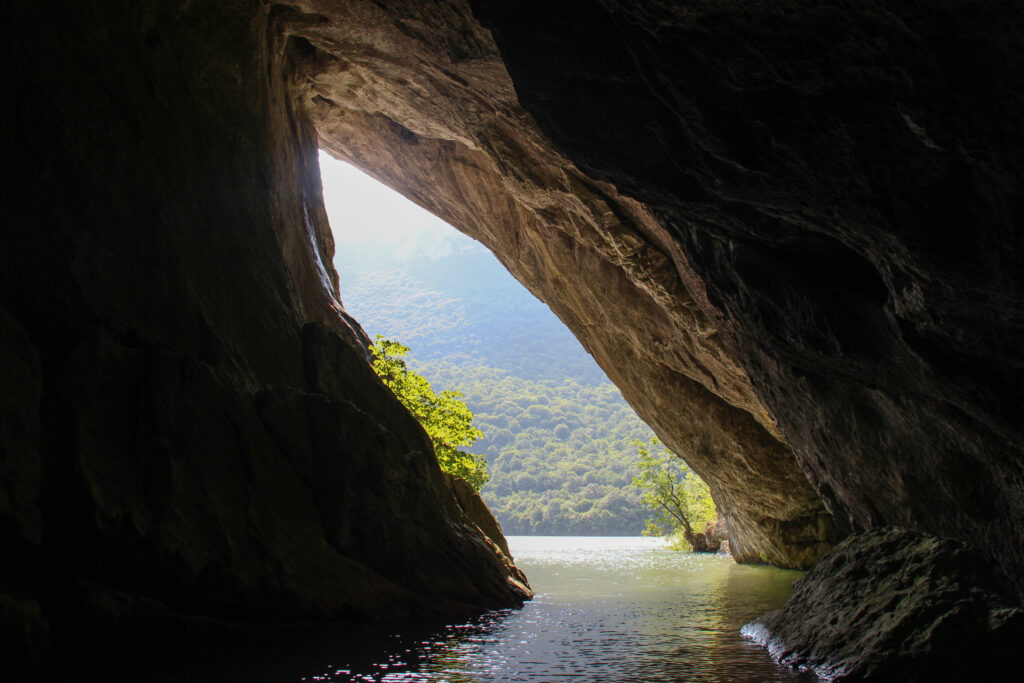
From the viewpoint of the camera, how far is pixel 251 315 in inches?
533

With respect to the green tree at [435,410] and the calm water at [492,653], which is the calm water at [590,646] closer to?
the calm water at [492,653]

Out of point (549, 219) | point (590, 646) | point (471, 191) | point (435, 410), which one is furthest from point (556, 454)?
point (590, 646)

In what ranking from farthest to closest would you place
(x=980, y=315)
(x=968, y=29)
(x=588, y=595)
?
(x=588, y=595)
(x=980, y=315)
(x=968, y=29)

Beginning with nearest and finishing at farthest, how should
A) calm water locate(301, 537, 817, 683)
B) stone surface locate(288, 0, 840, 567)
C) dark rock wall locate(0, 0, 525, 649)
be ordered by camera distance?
calm water locate(301, 537, 817, 683)
dark rock wall locate(0, 0, 525, 649)
stone surface locate(288, 0, 840, 567)

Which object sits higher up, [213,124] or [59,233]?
[213,124]

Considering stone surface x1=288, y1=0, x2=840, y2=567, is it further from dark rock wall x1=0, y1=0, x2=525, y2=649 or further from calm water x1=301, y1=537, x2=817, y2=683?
calm water x1=301, y1=537, x2=817, y2=683

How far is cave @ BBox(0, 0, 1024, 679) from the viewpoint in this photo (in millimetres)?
4676

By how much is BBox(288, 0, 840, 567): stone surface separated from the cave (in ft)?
0.44

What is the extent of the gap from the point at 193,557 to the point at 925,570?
9629 mm

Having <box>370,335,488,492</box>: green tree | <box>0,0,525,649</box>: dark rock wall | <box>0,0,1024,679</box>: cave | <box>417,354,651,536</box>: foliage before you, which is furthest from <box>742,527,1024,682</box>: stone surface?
<box>417,354,651,536</box>: foliage

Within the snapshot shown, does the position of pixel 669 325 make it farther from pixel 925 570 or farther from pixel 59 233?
pixel 59 233

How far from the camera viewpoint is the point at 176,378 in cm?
1102

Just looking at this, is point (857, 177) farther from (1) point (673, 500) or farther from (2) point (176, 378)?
(1) point (673, 500)

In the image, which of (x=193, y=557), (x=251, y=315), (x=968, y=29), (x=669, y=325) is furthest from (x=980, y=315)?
(x=669, y=325)
